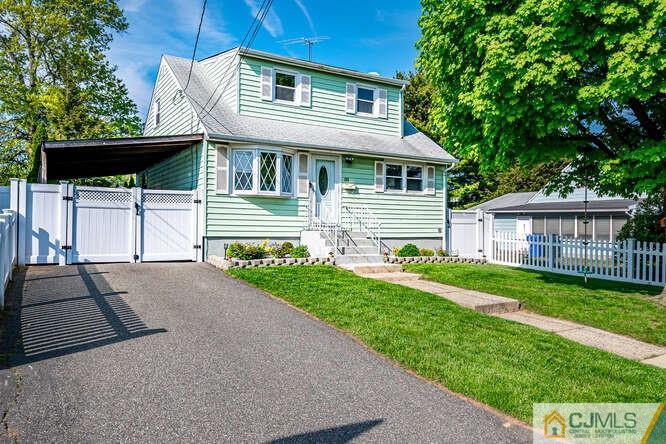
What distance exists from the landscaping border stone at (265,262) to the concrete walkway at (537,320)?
124 cm

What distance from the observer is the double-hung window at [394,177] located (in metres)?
15.2

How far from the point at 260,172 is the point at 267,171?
0.25 meters

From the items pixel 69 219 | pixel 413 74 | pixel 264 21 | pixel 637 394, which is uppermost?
pixel 413 74

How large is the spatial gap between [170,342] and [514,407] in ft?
12.3

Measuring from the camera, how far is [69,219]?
10.2 metres

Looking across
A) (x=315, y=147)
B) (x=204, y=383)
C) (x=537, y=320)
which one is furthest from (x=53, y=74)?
(x=537, y=320)

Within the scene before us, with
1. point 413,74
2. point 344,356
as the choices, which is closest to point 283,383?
point 344,356

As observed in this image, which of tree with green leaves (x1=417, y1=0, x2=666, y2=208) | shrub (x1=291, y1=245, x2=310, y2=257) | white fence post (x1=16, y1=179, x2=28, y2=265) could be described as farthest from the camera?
shrub (x1=291, y1=245, x2=310, y2=257)

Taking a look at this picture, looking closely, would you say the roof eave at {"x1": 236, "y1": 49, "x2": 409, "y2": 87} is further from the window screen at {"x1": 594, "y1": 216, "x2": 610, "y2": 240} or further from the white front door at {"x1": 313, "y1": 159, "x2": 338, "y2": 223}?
the window screen at {"x1": 594, "y1": 216, "x2": 610, "y2": 240}

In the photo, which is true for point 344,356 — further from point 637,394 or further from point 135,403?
point 637,394

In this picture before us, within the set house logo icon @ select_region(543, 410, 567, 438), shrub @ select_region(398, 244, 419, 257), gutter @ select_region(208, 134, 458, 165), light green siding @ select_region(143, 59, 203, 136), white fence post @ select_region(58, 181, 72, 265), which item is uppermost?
light green siding @ select_region(143, 59, 203, 136)

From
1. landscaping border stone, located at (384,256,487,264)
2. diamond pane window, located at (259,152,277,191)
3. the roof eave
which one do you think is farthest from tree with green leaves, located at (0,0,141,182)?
landscaping border stone, located at (384,256,487,264)

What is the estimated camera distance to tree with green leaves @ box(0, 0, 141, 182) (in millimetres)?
20750

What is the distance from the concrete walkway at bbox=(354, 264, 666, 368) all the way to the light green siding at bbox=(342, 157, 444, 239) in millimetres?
3849
